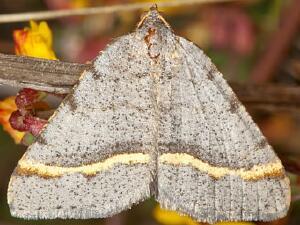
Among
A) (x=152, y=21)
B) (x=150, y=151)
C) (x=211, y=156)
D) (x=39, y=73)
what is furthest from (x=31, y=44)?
(x=211, y=156)

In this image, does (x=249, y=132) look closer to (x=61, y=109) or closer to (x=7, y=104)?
(x=61, y=109)

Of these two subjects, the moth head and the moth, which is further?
the moth head

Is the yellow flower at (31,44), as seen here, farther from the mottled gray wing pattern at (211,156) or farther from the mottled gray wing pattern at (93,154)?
the mottled gray wing pattern at (211,156)

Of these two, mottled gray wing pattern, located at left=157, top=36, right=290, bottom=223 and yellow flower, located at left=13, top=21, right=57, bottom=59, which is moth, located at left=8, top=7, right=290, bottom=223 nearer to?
mottled gray wing pattern, located at left=157, top=36, right=290, bottom=223

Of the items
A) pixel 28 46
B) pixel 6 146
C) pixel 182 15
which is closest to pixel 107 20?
→ pixel 182 15

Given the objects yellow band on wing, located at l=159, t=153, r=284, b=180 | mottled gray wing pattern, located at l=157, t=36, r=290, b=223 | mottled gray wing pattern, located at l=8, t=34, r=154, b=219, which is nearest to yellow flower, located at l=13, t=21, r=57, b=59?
mottled gray wing pattern, located at l=8, t=34, r=154, b=219

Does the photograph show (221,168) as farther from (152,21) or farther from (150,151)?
(152,21)
